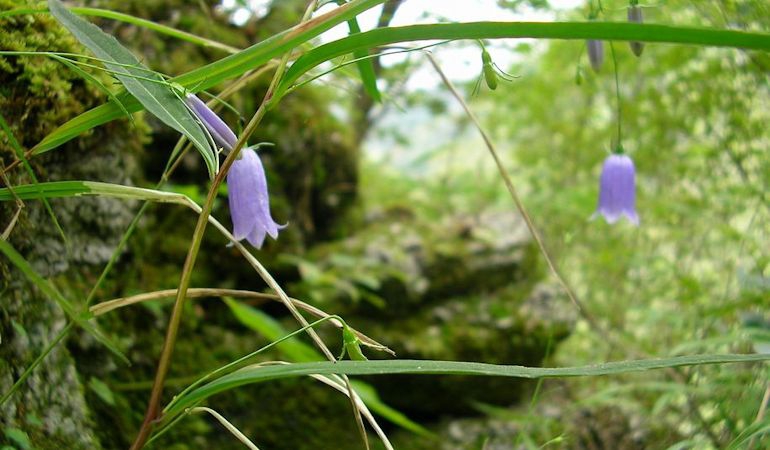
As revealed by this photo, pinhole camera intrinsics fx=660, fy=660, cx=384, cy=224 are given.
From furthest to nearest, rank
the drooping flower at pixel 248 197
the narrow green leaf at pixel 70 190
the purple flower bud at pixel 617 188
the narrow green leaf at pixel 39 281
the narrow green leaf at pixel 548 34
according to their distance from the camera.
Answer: the purple flower bud at pixel 617 188 → the drooping flower at pixel 248 197 → the narrow green leaf at pixel 70 190 → the narrow green leaf at pixel 39 281 → the narrow green leaf at pixel 548 34

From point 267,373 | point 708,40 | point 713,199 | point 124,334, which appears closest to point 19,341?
point 124,334

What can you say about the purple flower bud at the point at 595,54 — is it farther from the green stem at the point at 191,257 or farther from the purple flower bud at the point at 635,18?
the green stem at the point at 191,257

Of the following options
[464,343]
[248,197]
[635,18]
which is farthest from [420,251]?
[248,197]

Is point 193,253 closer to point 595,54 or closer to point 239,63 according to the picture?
point 239,63

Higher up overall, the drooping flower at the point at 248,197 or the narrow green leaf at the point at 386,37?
the narrow green leaf at the point at 386,37

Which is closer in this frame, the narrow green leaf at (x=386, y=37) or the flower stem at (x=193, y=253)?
the narrow green leaf at (x=386, y=37)

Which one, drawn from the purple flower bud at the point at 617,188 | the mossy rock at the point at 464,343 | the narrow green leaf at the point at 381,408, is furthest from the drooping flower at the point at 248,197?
the mossy rock at the point at 464,343
